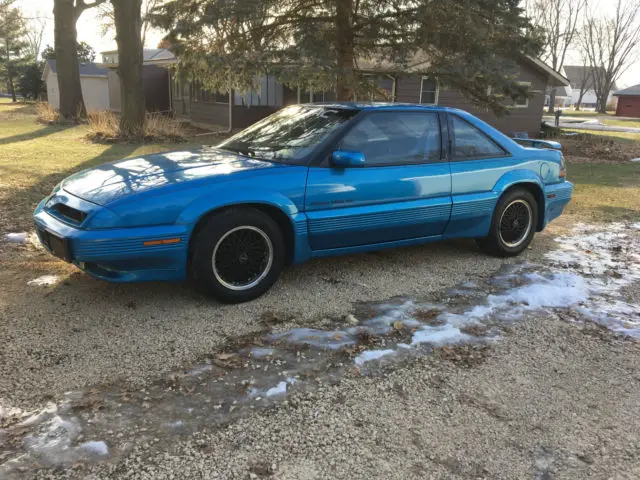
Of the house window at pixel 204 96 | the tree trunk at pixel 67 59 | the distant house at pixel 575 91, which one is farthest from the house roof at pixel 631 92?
the tree trunk at pixel 67 59

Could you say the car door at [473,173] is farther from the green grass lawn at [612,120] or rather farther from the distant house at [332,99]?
the green grass lawn at [612,120]

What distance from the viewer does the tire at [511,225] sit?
548cm

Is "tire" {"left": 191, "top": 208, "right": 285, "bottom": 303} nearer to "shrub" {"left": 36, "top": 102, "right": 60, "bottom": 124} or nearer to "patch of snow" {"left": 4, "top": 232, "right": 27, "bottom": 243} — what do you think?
"patch of snow" {"left": 4, "top": 232, "right": 27, "bottom": 243}

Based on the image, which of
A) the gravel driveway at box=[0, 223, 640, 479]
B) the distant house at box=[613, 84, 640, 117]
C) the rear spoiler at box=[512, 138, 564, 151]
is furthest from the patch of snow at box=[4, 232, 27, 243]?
the distant house at box=[613, 84, 640, 117]

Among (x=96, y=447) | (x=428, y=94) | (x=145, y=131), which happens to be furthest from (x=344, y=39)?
(x=428, y=94)

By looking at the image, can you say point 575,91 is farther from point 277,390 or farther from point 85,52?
point 277,390

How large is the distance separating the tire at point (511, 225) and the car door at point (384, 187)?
0.76 metres

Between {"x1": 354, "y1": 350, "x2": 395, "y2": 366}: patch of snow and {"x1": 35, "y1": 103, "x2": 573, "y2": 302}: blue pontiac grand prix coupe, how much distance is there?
3.67 feet

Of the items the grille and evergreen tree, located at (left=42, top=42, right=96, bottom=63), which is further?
evergreen tree, located at (left=42, top=42, right=96, bottom=63)

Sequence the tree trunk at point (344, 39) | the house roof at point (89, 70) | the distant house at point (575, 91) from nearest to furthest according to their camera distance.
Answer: the tree trunk at point (344, 39) → the house roof at point (89, 70) → the distant house at point (575, 91)

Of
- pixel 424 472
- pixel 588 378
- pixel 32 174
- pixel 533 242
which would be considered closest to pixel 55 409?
pixel 424 472

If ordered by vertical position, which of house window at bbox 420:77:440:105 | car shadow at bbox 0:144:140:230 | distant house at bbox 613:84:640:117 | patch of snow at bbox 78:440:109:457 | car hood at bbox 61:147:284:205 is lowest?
patch of snow at bbox 78:440:109:457

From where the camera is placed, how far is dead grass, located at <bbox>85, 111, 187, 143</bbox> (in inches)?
620

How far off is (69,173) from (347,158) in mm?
7230
